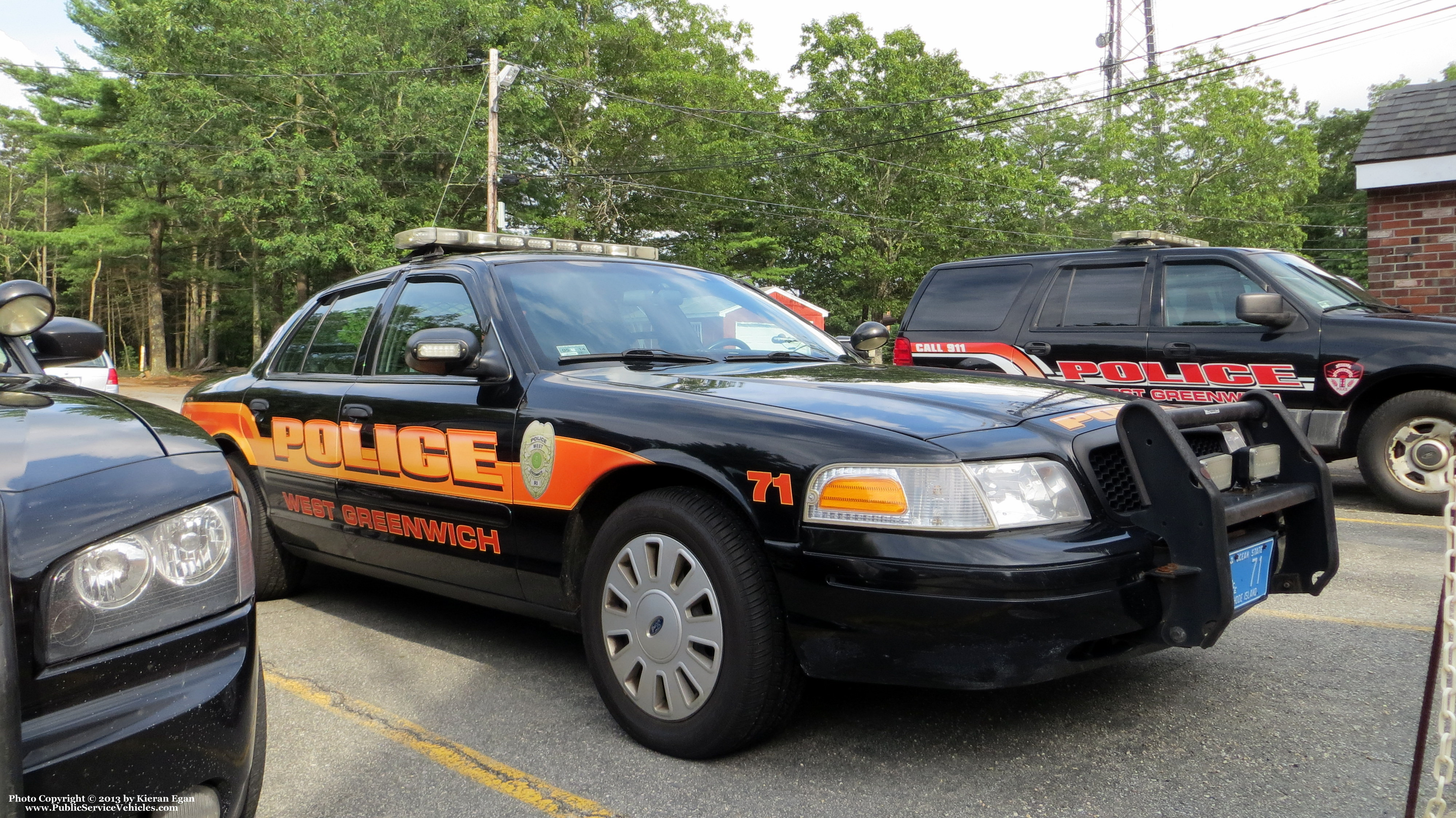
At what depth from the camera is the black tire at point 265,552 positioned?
15.8 ft

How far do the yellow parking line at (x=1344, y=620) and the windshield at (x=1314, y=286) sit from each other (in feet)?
11.5

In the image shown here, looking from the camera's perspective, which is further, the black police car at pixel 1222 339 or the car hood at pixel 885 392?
the black police car at pixel 1222 339

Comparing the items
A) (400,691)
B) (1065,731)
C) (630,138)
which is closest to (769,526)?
(1065,731)

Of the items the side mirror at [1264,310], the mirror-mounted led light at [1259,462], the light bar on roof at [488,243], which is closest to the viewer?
the mirror-mounted led light at [1259,462]

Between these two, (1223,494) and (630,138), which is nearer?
(1223,494)

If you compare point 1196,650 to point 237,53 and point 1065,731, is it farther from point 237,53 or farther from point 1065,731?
point 237,53

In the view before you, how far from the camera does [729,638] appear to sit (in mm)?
2756

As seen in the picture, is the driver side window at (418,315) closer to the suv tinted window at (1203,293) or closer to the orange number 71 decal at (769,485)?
the orange number 71 decal at (769,485)

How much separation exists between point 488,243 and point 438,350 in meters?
1.12

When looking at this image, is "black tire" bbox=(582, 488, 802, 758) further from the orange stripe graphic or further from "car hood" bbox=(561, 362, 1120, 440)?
"car hood" bbox=(561, 362, 1120, 440)

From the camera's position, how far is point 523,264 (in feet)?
13.2

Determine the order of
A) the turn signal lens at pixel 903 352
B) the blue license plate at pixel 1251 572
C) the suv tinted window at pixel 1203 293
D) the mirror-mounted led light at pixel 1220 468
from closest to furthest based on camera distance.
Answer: the blue license plate at pixel 1251 572 < the mirror-mounted led light at pixel 1220 468 < the suv tinted window at pixel 1203 293 < the turn signal lens at pixel 903 352

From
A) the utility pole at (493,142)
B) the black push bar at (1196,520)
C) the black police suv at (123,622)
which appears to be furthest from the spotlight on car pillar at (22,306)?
the utility pole at (493,142)

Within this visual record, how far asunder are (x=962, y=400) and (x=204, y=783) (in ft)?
6.99
